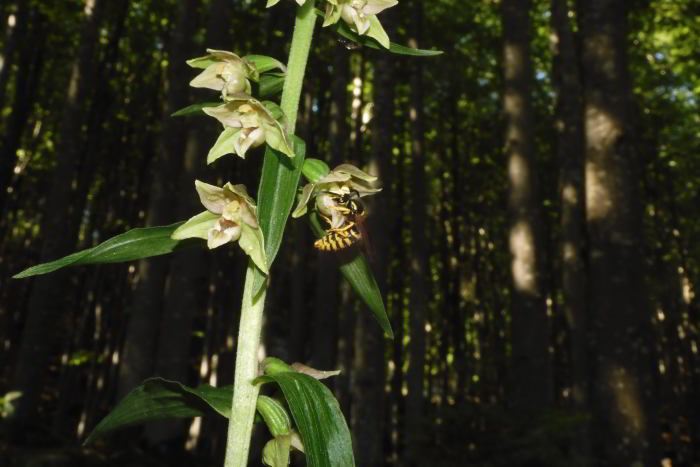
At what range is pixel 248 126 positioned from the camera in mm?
1427

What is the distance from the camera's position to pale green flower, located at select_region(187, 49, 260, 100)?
1489 mm

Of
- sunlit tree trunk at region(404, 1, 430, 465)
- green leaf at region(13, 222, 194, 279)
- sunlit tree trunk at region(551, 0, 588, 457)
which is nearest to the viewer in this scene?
green leaf at region(13, 222, 194, 279)

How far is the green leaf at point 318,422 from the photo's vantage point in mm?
1165

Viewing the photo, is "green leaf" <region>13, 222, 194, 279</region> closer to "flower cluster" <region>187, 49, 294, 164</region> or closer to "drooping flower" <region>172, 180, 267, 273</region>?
"drooping flower" <region>172, 180, 267, 273</region>

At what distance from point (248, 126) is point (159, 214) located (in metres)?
8.67

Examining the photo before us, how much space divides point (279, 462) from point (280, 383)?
0.20 metres

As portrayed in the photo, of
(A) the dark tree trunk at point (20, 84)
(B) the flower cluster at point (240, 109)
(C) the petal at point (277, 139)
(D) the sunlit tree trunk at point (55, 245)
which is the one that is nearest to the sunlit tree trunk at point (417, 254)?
(D) the sunlit tree trunk at point (55, 245)

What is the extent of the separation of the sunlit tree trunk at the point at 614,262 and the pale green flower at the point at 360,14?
4.27 meters

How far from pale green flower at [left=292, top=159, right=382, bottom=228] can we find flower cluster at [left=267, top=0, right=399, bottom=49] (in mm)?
315

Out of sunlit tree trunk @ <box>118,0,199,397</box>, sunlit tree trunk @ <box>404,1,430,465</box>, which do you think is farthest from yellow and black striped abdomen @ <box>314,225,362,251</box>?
sunlit tree trunk @ <box>404,1,430,465</box>

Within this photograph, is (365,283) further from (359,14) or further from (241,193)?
(359,14)

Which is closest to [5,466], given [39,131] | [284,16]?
[284,16]

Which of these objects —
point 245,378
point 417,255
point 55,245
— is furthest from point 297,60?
point 417,255

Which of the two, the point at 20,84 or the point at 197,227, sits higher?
the point at 20,84
